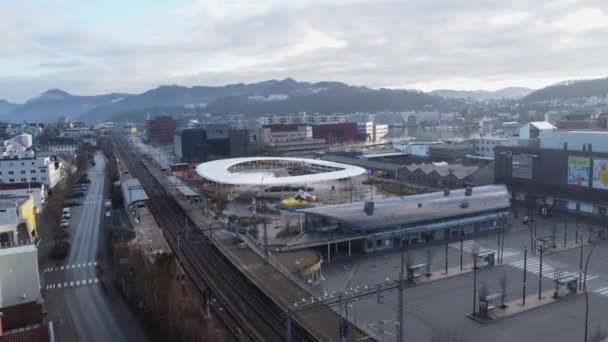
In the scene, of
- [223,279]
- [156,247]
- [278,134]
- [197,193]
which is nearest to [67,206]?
[197,193]

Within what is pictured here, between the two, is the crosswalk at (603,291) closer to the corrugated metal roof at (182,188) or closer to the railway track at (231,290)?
the railway track at (231,290)

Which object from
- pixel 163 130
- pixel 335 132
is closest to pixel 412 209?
pixel 335 132

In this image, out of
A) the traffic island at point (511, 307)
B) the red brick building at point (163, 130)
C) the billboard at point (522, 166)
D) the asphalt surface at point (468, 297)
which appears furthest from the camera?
the red brick building at point (163, 130)

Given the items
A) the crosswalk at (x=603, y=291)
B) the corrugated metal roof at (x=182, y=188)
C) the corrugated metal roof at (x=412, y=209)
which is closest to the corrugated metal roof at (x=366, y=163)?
the corrugated metal roof at (x=182, y=188)

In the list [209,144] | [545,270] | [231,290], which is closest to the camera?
[231,290]

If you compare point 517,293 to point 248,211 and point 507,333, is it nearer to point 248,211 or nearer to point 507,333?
point 507,333

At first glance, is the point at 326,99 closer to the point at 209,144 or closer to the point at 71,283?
the point at 209,144
